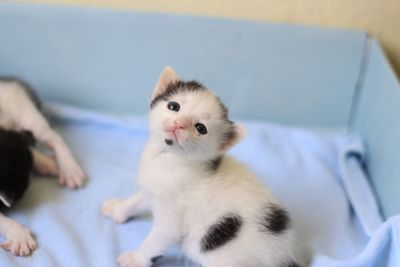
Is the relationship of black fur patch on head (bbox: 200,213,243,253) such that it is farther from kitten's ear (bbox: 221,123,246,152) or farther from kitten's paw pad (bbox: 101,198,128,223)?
kitten's paw pad (bbox: 101,198,128,223)

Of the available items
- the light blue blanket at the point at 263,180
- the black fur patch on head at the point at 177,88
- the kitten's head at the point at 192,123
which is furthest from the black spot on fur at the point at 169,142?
the light blue blanket at the point at 263,180

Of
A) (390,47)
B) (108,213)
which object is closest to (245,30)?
(390,47)

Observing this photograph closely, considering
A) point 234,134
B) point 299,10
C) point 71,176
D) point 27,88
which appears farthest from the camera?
point 299,10

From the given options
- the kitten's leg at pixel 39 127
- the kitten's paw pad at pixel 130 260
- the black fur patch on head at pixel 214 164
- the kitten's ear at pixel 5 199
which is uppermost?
the black fur patch on head at pixel 214 164

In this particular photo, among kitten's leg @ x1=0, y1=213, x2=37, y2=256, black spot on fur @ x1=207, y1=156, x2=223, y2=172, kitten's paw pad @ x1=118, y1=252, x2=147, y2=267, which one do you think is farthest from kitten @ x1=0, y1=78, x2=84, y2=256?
black spot on fur @ x1=207, y1=156, x2=223, y2=172

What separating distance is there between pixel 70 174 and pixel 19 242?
30 centimetres

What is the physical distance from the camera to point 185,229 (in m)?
1.18

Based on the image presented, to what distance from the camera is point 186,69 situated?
1754 millimetres

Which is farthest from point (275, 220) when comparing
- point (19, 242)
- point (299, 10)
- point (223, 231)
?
point (299, 10)

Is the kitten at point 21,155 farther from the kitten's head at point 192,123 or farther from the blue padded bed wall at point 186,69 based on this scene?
the kitten's head at point 192,123

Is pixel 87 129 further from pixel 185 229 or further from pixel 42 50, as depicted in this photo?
pixel 185 229

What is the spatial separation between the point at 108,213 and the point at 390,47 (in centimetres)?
114

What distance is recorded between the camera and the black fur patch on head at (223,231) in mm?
1136

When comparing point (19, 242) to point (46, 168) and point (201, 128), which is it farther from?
point (201, 128)
